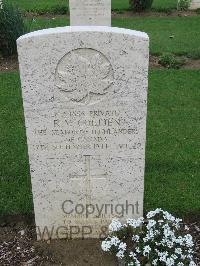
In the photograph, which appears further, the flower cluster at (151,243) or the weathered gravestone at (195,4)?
the weathered gravestone at (195,4)

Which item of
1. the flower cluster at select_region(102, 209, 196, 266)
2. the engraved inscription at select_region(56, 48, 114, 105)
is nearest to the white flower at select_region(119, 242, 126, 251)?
the flower cluster at select_region(102, 209, 196, 266)

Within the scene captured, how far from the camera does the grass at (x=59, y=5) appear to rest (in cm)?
1475

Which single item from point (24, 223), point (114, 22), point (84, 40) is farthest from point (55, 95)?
point (114, 22)

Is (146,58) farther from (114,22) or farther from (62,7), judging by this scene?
(62,7)

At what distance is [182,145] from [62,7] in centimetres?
987

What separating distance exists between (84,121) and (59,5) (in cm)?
1206

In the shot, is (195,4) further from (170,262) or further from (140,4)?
(170,262)

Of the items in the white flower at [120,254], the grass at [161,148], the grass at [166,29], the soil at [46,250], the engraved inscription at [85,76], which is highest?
the engraved inscription at [85,76]

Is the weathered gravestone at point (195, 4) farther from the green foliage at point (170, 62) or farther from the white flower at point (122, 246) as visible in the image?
the white flower at point (122, 246)

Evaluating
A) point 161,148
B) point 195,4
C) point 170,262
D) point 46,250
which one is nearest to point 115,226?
point 170,262

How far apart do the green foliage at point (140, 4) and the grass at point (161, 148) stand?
21.8ft

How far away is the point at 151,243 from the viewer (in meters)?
3.75

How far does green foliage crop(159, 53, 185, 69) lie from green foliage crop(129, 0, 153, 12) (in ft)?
18.6

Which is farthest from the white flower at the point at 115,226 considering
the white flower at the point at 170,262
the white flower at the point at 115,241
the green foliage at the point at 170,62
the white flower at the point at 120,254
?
the green foliage at the point at 170,62
